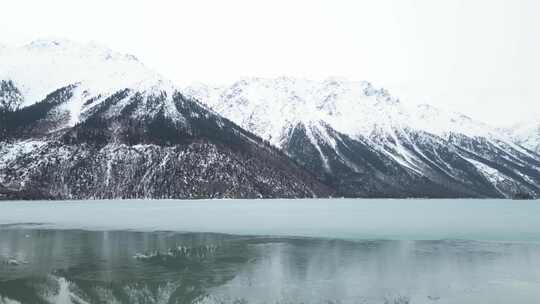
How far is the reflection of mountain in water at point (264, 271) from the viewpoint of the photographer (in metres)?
35.3

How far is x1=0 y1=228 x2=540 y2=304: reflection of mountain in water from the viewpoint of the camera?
116 ft

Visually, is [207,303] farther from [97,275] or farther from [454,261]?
[454,261]

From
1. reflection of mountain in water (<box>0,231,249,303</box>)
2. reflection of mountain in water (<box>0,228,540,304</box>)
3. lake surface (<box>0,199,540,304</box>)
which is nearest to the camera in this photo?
reflection of mountain in water (<box>0,231,249,303</box>)

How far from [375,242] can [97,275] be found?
37514mm

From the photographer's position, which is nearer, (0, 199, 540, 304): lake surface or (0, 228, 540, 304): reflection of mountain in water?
(0, 228, 540, 304): reflection of mountain in water

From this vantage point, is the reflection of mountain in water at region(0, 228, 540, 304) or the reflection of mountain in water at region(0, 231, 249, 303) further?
the reflection of mountain in water at region(0, 228, 540, 304)

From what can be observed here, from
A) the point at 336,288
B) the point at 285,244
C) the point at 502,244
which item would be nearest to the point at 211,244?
the point at 285,244

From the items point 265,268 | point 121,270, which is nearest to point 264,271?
point 265,268

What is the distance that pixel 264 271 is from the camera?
4547 centimetres

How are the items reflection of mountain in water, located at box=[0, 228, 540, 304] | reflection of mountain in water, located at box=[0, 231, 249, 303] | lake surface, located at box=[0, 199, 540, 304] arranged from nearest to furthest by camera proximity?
reflection of mountain in water, located at box=[0, 231, 249, 303], reflection of mountain in water, located at box=[0, 228, 540, 304], lake surface, located at box=[0, 199, 540, 304]

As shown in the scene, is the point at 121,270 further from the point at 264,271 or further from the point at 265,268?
the point at 265,268

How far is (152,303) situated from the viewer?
32.5 m

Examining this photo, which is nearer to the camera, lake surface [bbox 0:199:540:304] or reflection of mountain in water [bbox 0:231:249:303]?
reflection of mountain in water [bbox 0:231:249:303]

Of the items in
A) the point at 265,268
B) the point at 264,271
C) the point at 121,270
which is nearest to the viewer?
the point at 121,270
